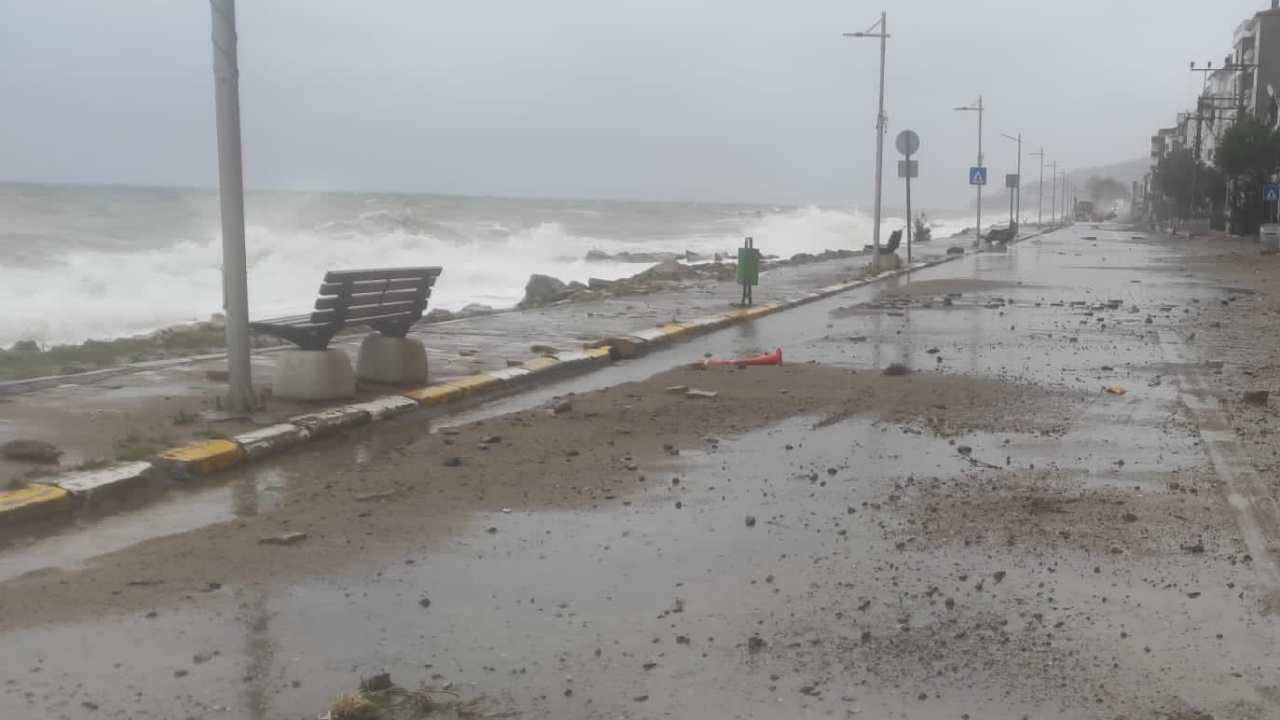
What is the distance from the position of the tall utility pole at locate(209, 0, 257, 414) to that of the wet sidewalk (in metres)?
0.78

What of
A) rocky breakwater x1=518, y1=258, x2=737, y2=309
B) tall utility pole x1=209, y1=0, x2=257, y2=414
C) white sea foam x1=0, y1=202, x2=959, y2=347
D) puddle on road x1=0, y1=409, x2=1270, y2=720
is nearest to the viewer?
puddle on road x1=0, y1=409, x2=1270, y2=720

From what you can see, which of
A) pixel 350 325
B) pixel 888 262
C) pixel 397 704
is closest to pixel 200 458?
A: pixel 350 325

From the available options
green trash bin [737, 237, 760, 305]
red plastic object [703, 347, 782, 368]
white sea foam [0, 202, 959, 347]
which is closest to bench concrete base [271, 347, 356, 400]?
red plastic object [703, 347, 782, 368]

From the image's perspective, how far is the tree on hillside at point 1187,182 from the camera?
8681 cm

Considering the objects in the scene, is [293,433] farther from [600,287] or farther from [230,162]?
[600,287]

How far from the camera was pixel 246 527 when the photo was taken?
6512 mm

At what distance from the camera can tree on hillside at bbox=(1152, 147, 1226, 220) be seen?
8681cm

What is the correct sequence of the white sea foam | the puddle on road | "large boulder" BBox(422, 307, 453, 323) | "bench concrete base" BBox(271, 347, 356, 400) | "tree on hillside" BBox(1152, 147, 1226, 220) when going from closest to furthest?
the puddle on road < "bench concrete base" BBox(271, 347, 356, 400) < "large boulder" BBox(422, 307, 453, 323) < the white sea foam < "tree on hillside" BBox(1152, 147, 1226, 220)

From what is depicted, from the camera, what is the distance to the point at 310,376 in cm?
978

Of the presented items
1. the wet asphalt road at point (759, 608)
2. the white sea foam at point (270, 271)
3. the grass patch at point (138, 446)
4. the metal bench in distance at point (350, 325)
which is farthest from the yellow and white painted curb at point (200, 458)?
the white sea foam at point (270, 271)

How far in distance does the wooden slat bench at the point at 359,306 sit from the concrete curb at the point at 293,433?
0.67m

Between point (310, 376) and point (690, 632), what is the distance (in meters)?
5.67

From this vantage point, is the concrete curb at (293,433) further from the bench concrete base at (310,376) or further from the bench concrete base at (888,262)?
the bench concrete base at (888,262)

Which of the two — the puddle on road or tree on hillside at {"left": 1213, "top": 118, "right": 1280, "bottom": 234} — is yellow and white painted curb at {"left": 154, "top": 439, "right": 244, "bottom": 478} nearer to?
the puddle on road
